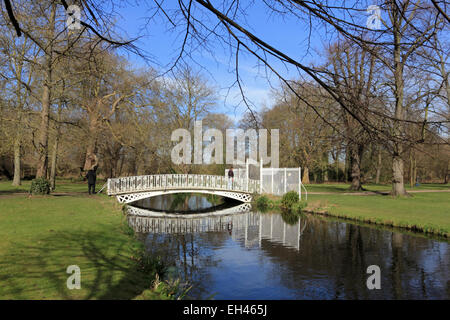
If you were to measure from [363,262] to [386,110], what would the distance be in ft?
22.1

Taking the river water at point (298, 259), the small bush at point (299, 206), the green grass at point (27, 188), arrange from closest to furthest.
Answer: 1. the river water at point (298, 259)
2. the small bush at point (299, 206)
3. the green grass at point (27, 188)

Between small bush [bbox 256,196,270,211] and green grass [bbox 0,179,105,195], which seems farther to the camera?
small bush [bbox 256,196,270,211]

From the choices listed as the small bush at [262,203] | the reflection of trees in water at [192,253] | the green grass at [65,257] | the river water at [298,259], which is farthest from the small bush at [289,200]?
the green grass at [65,257]

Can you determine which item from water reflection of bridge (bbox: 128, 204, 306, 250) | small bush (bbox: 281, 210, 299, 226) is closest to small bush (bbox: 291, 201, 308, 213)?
small bush (bbox: 281, 210, 299, 226)

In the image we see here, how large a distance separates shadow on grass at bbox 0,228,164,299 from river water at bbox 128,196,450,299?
1.22 m

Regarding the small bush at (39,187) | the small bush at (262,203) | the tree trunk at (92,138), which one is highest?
the tree trunk at (92,138)

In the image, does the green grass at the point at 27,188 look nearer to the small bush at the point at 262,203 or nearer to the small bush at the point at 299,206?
the small bush at the point at 262,203

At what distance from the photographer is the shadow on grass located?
482cm

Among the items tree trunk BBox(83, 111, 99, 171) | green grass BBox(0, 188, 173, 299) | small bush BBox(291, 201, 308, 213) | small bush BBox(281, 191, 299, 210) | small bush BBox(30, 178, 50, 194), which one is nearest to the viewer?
green grass BBox(0, 188, 173, 299)

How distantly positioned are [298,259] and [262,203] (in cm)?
1276

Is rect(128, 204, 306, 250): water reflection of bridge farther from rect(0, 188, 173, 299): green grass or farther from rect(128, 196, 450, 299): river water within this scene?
→ rect(0, 188, 173, 299): green grass

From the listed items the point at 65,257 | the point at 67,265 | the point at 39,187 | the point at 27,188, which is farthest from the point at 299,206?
the point at 27,188

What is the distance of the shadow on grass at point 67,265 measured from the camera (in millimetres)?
4820
